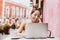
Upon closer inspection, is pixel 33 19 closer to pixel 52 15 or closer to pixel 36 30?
pixel 36 30

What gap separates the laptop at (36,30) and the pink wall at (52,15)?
0.22 feet

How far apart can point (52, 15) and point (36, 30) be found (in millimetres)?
282

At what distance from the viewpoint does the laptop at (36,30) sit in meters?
1.56

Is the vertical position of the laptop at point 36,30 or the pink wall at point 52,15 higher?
the pink wall at point 52,15

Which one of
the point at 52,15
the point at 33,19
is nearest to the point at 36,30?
the point at 33,19

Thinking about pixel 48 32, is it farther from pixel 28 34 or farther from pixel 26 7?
pixel 26 7

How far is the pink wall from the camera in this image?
5.05ft

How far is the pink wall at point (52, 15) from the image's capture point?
5.05ft

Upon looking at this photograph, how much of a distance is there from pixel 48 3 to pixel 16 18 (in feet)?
1.50

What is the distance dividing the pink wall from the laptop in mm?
68

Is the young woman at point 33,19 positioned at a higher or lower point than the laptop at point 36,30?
higher

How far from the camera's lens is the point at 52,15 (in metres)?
1.60

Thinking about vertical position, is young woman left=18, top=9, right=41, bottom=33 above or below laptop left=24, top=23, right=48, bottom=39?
above

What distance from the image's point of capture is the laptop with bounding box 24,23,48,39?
5.11 feet
